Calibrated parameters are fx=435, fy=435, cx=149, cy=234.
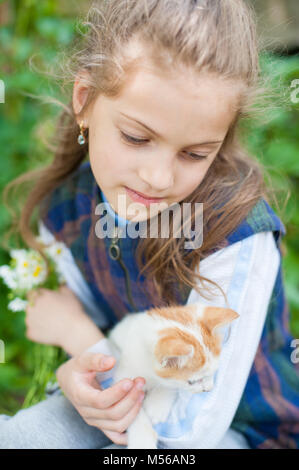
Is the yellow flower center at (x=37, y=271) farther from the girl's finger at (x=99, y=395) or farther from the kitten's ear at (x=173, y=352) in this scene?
the kitten's ear at (x=173, y=352)

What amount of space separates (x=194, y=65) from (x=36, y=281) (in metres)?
0.62

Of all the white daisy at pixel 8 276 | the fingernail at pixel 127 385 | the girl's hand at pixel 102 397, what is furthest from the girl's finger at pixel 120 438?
the white daisy at pixel 8 276

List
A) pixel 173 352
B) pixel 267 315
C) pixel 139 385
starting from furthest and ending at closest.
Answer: pixel 267 315 → pixel 139 385 → pixel 173 352

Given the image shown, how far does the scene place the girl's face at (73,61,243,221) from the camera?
24.0 inches

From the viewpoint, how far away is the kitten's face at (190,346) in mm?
609

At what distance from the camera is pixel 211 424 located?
0.74 m

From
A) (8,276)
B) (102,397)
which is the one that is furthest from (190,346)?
(8,276)

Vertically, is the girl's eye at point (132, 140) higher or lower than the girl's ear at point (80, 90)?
lower

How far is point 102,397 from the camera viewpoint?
737 mm

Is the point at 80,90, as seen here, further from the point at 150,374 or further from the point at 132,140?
the point at 150,374

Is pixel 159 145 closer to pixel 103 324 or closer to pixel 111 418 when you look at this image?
pixel 111 418

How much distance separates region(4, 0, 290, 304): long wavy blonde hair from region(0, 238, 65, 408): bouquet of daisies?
28cm

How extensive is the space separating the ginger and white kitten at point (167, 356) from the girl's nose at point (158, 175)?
0.20 m
